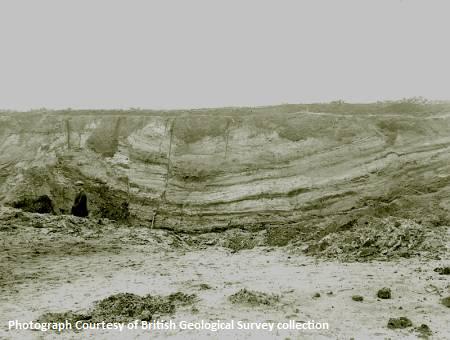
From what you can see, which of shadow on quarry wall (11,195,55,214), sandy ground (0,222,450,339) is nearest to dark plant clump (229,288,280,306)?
sandy ground (0,222,450,339)

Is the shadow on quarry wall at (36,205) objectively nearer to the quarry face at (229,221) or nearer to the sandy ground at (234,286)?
the quarry face at (229,221)

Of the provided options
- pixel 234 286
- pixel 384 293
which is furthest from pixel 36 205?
pixel 384 293

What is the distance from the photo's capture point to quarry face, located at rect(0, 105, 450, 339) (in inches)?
357

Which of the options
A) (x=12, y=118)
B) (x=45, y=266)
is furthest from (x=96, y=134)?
(x=45, y=266)

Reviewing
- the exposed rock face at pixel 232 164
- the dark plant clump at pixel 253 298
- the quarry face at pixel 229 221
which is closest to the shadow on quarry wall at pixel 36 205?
the quarry face at pixel 229 221

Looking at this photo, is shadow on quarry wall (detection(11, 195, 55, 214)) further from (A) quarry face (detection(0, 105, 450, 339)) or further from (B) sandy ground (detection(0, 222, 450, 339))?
(B) sandy ground (detection(0, 222, 450, 339))

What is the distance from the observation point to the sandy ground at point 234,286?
796cm

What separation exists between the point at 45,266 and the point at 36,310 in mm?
3480

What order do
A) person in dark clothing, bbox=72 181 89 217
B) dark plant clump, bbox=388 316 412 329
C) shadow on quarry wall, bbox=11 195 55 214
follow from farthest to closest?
person in dark clothing, bbox=72 181 89 217
shadow on quarry wall, bbox=11 195 55 214
dark plant clump, bbox=388 316 412 329

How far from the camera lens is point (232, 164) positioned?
1911 centimetres

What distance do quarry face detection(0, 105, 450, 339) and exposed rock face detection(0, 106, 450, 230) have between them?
59 millimetres

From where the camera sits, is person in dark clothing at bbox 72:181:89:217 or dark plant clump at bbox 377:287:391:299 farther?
person in dark clothing at bbox 72:181:89:217

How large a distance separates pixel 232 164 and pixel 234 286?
8725 mm

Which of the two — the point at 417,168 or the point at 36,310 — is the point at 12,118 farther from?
the point at 417,168
